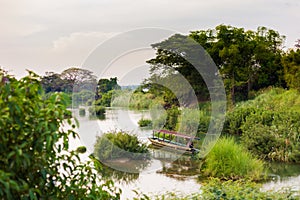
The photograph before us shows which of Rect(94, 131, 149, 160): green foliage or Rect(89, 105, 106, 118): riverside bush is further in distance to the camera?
Rect(89, 105, 106, 118): riverside bush

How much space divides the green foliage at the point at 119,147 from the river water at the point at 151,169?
13 cm

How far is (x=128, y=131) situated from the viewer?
7207 millimetres

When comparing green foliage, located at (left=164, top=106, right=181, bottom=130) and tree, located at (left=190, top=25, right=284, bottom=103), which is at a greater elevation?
tree, located at (left=190, top=25, right=284, bottom=103)

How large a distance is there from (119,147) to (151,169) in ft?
2.42

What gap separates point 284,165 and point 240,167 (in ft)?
3.74

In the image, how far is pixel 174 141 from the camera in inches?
308

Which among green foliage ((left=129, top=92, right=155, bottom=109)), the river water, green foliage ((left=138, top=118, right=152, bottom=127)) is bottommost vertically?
the river water

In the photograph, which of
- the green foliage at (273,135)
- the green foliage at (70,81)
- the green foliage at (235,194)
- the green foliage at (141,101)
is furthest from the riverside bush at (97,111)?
the green foliage at (235,194)

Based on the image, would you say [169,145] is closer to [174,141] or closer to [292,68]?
[174,141]

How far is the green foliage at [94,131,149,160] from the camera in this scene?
6.76 meters

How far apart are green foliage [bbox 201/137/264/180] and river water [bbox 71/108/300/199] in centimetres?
22

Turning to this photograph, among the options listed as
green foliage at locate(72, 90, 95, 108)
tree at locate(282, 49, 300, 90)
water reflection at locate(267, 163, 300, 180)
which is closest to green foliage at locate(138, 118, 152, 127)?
green foliage at locate(72, 90, 95, 108)

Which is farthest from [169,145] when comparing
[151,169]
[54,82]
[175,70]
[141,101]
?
[54,82]

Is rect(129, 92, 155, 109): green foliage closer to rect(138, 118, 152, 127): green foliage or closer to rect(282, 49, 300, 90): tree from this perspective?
rect(138, 118, 152, 127): green foliage
